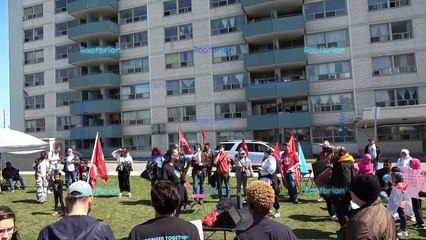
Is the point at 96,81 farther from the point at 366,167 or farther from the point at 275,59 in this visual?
the point at 366,167

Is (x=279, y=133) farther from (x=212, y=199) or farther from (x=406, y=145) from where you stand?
(x=212, y=199)

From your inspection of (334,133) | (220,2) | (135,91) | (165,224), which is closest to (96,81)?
(135,91)

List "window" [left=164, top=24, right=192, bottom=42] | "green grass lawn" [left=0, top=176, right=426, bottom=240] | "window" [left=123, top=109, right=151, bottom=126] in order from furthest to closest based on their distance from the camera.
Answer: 1. "window" [left=123, top=109, right=151, bottom=126]
2. "window" [left=164, top=24, right=192, bottom=42]
3. "green grass lawn" [left=0, top=176, right=426, bottom=240]

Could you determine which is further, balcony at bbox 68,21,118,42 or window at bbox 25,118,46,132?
window at bbox 25,118,46,132

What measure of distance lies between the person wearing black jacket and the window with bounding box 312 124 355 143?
1018 inches

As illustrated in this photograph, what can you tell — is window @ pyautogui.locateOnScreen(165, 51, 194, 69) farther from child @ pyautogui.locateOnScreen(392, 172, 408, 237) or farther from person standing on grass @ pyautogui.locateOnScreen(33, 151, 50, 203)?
child @ pyautogui.locateOnScreen(392, 172, 408, 237)

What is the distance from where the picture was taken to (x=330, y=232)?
28.2ft

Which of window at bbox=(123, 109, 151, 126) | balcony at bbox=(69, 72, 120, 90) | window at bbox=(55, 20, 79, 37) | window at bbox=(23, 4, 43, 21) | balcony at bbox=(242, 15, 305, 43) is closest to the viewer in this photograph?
balcony at bbox=(242, 15, 305, 43)

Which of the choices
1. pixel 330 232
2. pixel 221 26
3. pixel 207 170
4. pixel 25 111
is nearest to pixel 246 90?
pixel 221 26

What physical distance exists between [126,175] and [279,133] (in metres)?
22.3

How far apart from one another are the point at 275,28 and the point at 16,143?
2466 centimetres

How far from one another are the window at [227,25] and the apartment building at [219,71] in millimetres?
115

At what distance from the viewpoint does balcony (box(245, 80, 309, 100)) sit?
33.1 m

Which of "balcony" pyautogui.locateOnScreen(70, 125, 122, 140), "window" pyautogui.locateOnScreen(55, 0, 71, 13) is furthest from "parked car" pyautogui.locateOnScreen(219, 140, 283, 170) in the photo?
"window" pyautogui.locateOnScreen(55, 0, 71, 13)
